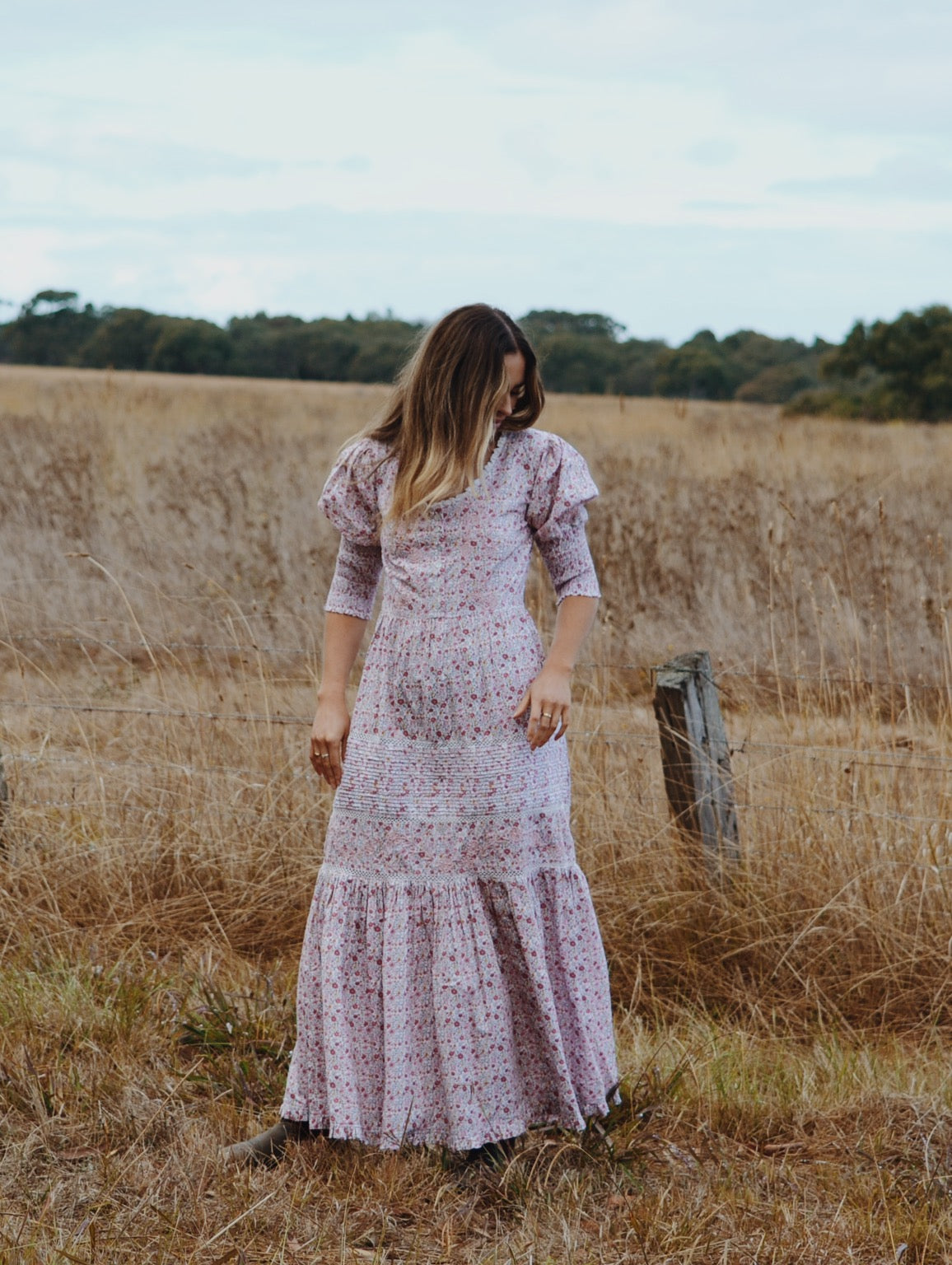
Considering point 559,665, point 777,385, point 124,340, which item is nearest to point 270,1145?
point 559,665

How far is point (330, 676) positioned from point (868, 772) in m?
1.84

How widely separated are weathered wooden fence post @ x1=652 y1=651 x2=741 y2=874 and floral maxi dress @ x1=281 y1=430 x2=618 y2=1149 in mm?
1090

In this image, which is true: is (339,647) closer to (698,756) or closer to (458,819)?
(458,819)

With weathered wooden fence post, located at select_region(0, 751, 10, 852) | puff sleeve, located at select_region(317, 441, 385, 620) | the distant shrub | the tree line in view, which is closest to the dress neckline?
puff sleeve, located at select_region(317, 441, 385, 620)

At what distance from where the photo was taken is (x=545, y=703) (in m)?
2.28

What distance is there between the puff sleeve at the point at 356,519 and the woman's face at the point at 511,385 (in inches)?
9.1

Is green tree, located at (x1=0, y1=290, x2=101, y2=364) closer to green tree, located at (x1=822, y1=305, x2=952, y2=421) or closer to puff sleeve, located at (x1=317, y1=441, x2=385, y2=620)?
green tree, located at (x1=822, y1=305, x2=952, y2=421)

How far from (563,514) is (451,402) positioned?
0.94 ft

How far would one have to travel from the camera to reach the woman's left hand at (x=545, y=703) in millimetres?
2279

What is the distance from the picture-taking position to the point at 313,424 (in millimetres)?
15953

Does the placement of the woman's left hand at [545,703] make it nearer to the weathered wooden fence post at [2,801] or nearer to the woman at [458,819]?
the woman at [458,819]

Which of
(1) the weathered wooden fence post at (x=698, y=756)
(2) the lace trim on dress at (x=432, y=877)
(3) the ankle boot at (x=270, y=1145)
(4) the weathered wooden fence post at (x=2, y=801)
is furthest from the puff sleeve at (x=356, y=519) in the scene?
(4) the weathered wooden fence post at (x=2, y=801)

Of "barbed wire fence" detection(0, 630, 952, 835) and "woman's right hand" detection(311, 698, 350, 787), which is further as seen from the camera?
"barbed wire fence" detection(0, 630, 952, 835)

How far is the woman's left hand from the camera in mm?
2279
